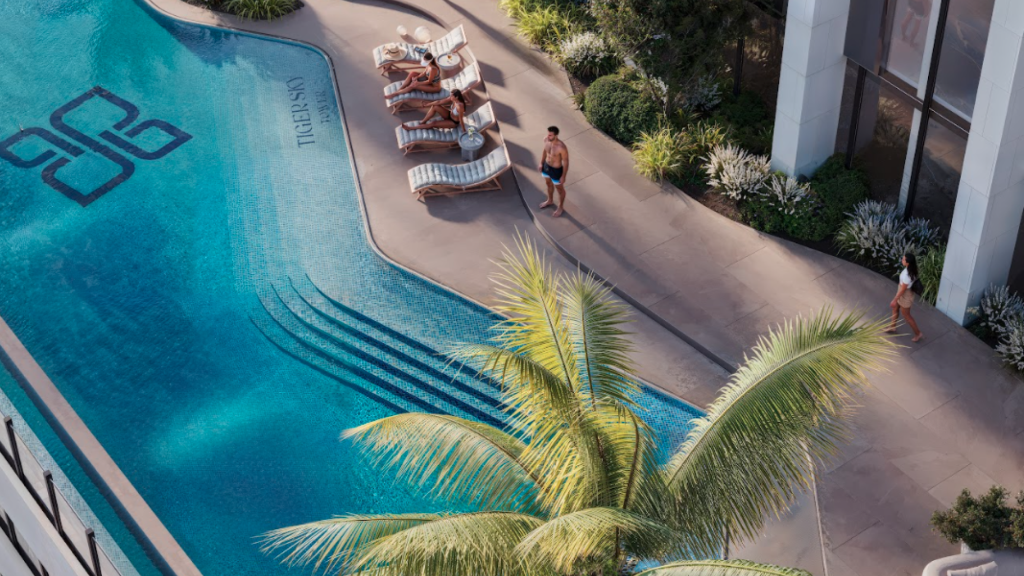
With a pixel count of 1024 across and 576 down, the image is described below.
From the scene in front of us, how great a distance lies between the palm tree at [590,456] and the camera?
10.1 metres

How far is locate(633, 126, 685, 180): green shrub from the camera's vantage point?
19266 millimetres

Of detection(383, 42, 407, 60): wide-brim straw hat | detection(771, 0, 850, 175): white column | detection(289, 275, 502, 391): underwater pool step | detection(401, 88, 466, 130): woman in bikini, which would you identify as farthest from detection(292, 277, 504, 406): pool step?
detection(771, 0, 850, 175): white column

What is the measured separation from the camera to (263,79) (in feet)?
74.7

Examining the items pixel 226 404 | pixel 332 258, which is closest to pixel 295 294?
pixel 332 258

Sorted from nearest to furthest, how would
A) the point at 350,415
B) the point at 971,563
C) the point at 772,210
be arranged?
the point at 971,563 < the point at 350,415 < the point at 772,210

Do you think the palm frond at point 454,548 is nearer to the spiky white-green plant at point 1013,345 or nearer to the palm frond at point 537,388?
the palm frond at point 537,388

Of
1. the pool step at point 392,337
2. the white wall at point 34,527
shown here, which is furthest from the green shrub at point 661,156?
the white wall at point 34,527

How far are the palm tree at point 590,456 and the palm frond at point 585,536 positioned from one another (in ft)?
0.10

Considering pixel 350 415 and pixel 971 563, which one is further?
pixel 350 415

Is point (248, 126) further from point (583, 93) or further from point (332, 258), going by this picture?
point (583, 93)

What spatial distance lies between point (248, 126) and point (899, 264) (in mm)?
12296

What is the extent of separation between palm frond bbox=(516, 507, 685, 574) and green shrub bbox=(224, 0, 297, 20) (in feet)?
56.7

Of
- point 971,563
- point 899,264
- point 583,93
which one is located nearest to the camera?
point 971,563

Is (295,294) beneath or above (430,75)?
beneath
